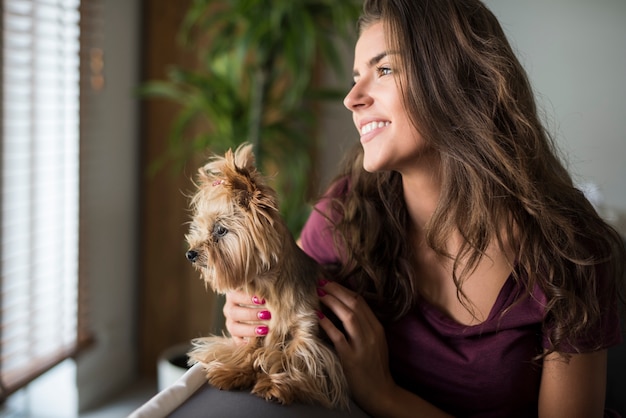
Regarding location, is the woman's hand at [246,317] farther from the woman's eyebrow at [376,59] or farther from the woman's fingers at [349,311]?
the woman's eyebrow at [376,59]

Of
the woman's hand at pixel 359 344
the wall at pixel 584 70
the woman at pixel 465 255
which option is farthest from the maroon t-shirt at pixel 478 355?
the wall at pixel 584 70

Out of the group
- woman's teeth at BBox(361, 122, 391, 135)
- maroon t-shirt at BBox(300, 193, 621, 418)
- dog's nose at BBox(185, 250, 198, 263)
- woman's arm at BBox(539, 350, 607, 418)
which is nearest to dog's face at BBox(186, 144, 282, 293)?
dog's nose at BBox(185, 250, 198, 263)

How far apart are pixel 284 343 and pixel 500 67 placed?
2.36 feet

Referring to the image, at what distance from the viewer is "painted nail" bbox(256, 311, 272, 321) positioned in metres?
1.24

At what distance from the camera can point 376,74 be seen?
1.34 m

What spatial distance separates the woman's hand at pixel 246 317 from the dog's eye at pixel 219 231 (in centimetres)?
14

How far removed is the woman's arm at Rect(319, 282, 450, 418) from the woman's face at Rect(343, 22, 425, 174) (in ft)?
0.97

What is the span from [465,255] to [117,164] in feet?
6.39

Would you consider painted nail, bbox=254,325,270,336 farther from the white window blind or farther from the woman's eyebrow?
the white window blind

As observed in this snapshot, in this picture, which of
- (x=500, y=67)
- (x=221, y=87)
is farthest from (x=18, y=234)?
(x=500, y=67)

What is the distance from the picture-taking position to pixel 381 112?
1.32 metres

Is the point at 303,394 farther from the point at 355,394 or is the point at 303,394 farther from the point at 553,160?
the point at 553,160

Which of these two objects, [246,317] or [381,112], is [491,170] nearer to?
[381,112]

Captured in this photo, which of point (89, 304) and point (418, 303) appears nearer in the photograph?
point (418, 303)
